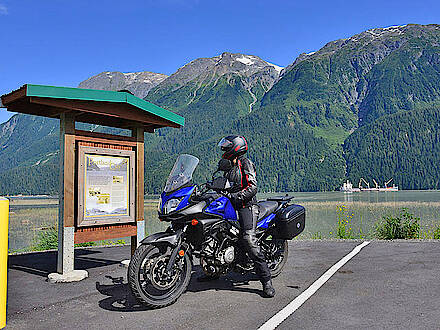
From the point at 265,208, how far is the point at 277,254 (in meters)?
0.89

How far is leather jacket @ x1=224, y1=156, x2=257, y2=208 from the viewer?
565 cm

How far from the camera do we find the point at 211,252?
5492 mm

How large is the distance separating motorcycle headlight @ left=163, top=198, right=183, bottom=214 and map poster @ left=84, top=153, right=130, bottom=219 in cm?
258

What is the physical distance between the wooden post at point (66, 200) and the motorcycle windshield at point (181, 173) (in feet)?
7.67

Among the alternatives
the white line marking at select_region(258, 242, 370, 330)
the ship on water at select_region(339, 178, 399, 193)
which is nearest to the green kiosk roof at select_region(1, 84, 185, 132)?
the white line marking at select_region(258, 242, 370, 330)

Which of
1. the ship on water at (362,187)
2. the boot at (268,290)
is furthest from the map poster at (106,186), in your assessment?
the ship on water at (362,187)

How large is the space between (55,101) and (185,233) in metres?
3.25

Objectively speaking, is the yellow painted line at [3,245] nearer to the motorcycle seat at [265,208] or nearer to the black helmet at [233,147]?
the black helmet at [233,147]

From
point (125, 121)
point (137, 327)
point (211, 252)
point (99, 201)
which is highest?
point (125, 121)

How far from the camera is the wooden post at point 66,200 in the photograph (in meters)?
6.96

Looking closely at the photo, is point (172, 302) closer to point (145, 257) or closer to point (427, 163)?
point (145, 257)

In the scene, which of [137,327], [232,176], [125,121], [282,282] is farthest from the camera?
[125,121]

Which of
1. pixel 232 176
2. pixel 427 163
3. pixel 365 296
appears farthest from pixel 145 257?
pixel 427 163

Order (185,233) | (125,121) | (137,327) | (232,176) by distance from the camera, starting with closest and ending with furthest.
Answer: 1. (137,327)
2. (185,233)
3. (232,176)
4. (125,121)
